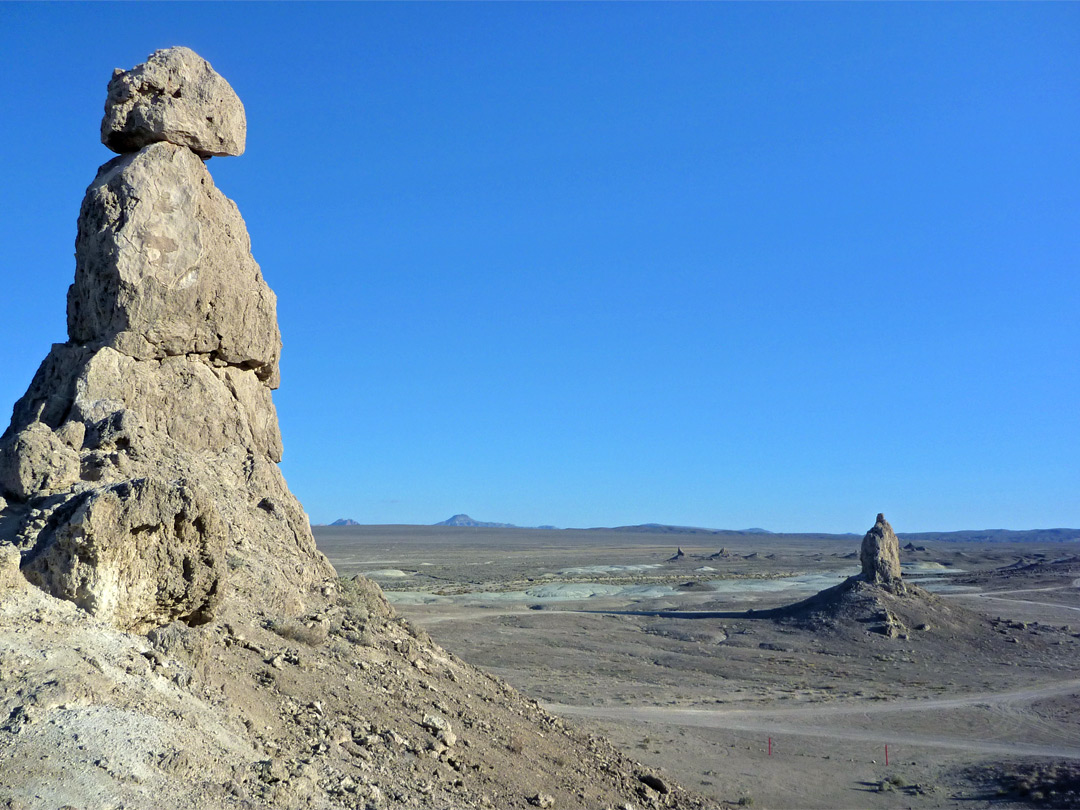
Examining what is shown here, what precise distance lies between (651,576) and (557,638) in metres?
→ 48.3

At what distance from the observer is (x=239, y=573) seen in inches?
406

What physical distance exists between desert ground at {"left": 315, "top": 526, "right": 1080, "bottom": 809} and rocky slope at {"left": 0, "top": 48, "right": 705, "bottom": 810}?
9605 millimetres

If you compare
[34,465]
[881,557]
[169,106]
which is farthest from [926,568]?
[34,465]

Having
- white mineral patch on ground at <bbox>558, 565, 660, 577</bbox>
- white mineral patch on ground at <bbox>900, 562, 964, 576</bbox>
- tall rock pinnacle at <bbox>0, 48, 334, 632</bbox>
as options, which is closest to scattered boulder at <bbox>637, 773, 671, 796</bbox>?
tall rock pinnacle at <bbox>0, 48, 334, 632</bbox>

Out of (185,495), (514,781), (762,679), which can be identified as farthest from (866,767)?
(185,495)

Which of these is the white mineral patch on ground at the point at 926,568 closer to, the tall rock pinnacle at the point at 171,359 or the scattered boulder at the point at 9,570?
the tall rock pinnacle at the point at 171,359

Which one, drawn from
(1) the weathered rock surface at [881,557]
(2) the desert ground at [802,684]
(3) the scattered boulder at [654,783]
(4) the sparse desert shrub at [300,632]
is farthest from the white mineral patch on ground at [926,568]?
(4) the sparse desert shrub at [300,632]

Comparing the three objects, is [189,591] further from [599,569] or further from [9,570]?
[599,569]

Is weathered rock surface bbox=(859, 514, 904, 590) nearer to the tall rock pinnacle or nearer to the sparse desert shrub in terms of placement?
the tall rock pinnacle

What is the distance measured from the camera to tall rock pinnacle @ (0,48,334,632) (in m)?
9.95

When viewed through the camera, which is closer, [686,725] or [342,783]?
[342,783]

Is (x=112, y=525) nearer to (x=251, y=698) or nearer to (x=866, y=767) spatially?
(x=251, y=698)

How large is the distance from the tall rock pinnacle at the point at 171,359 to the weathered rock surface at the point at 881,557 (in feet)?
121

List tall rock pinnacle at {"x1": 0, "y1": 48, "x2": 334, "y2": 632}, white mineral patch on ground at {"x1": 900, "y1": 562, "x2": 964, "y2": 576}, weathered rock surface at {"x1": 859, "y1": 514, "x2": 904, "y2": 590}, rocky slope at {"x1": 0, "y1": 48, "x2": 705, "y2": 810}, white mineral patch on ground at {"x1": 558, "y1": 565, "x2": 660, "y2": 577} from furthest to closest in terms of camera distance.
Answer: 1. white mineral patch on ground at {"x1": 558, "y1": 565, "x2": 660, "y2": 577}
2. white mineral patch on ground at {"x1": 900, "y1": 562, "x2": 964, "y2": 576}
3. weathered rock surface at {"x1": 859, "y1": 514, "x2": 904, "y2": 590}
4. tall rock pinnacle at {"x1": 0, "y1": 48, "x2": 334, "y2": 632}
5. rocky slope at {"x1": 0, "y1": 48, "x2": 705, "y2": 810}
